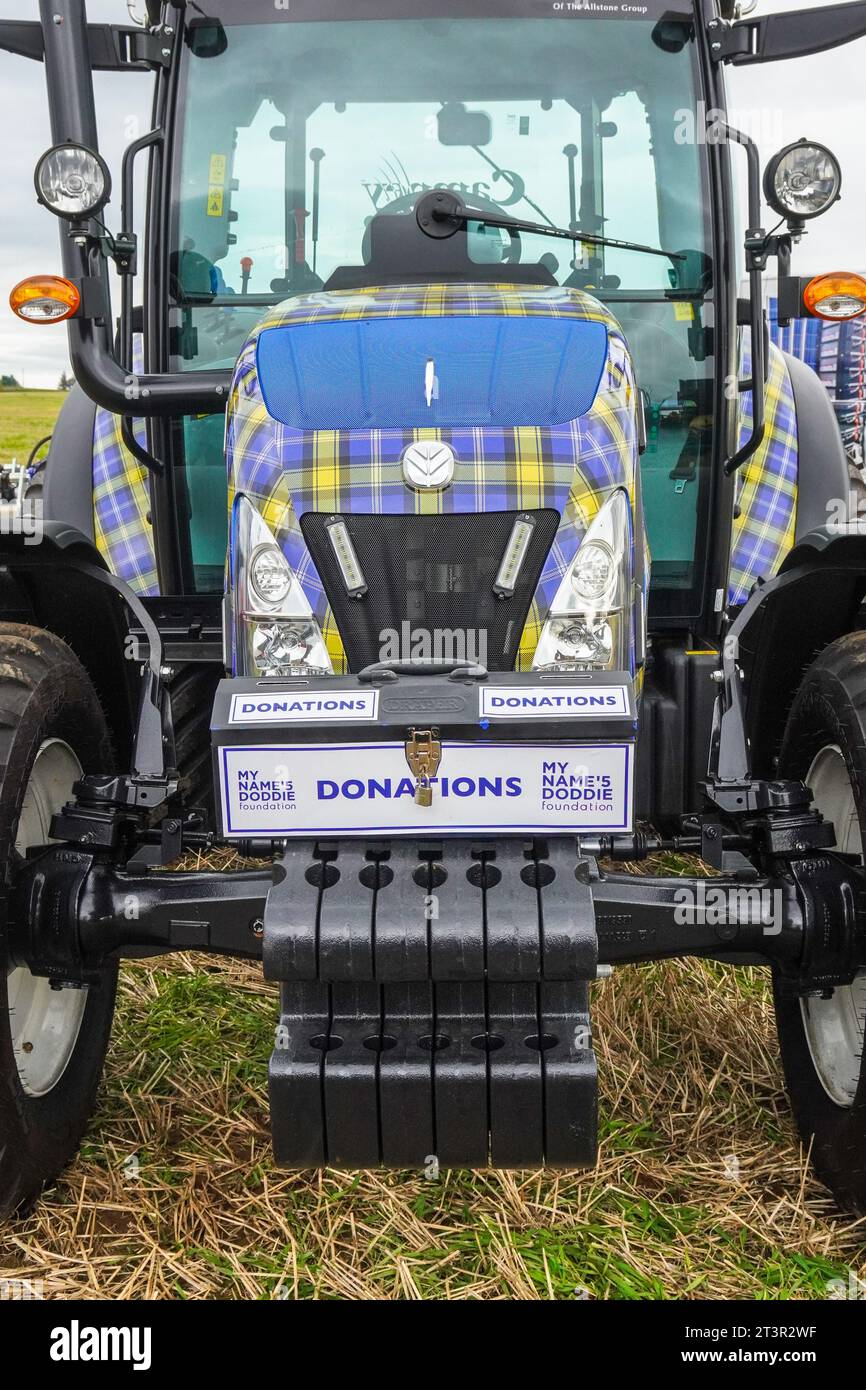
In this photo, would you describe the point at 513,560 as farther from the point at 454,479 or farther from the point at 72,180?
the point at 72,180

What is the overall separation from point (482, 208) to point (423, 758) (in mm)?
2091

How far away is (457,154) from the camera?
3.91m

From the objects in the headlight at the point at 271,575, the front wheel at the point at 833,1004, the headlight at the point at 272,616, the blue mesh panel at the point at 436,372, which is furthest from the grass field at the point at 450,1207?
Answer: the blue mesh panel at the point at 436,372

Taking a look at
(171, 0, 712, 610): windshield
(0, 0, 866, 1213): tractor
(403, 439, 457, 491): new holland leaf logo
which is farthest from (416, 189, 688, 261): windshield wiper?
(403, 439, 457, 491): new holland leaf logo

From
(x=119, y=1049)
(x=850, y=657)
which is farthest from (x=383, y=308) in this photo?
(x=119, y=1049)

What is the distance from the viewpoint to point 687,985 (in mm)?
→ 3805

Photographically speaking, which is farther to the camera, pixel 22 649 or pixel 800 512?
pixel 800 512

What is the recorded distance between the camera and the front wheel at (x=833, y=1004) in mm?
2627

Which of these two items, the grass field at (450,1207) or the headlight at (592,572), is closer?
the grass field at (450,1207)

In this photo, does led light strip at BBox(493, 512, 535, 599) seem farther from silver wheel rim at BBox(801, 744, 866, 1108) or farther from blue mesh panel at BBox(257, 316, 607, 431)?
silver wheel rim at BBox(801, 744, 866, 1108)

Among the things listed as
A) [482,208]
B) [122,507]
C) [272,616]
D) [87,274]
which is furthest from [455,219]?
[122,507]

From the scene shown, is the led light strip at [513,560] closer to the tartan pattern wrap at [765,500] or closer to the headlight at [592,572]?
the headlight at [592,572]

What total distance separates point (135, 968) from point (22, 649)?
62.1 inches

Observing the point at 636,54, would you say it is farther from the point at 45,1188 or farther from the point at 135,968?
the point at 45,1188
